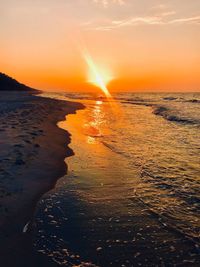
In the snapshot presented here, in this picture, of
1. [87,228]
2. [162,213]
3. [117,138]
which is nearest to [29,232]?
[87,228]

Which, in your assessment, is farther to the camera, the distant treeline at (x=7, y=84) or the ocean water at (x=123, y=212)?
the distant treeline at (x=7, y=84)

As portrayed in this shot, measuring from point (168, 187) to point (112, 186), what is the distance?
71.8 inches

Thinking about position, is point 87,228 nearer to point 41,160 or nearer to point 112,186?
point 112,186

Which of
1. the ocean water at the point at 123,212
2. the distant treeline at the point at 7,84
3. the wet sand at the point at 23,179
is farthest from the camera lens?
the distant treeline at the point at 7,84

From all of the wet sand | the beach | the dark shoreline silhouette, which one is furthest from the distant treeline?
the beach

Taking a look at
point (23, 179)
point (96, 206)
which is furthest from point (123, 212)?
point (23, 179)

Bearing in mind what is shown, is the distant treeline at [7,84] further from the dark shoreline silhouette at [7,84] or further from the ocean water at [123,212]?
the ocean water at [123,212]

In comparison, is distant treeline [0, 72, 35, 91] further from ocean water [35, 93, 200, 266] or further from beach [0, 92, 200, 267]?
ocean water [35, 93, 200, 266]

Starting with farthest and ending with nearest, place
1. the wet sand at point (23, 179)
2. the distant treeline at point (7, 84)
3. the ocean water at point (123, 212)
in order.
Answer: the distant treeline at point (7, 84) → the ocean water at point (123, 212) → the wet sand at point (23, 179)

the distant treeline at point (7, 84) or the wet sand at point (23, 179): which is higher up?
the distant treeline at point (7, 84)

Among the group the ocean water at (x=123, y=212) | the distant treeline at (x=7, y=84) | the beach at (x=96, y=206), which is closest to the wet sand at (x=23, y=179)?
the beach at (x=96, y=206)

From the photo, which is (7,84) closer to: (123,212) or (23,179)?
(23,179)

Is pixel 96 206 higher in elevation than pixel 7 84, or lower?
lower

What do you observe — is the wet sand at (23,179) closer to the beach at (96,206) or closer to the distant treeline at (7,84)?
the beach at (96,206)
